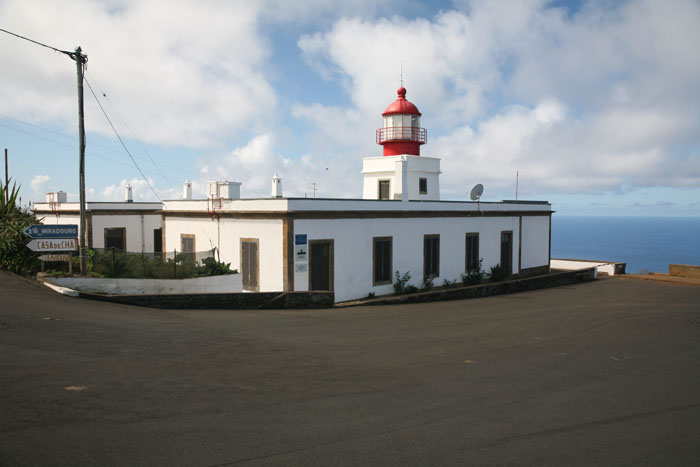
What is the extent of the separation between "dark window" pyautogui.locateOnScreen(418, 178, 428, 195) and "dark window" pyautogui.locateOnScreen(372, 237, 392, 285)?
25.8 feet

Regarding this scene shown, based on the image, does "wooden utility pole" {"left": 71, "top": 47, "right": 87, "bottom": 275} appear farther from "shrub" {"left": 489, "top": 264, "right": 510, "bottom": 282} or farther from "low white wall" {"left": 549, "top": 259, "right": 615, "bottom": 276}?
"low white wall" {"left": 549, "top": 259, "right": 615, "bottom": 276}

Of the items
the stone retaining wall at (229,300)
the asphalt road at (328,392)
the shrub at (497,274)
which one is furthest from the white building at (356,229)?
the asphalt road at (328,392)

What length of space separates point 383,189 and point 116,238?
1450 centimetres

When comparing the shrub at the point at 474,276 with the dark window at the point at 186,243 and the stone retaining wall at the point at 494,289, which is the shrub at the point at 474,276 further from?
the dark window at the point at 186,243

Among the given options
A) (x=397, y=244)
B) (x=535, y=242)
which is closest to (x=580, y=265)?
(x=535, y=242)

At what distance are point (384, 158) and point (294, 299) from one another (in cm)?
1241

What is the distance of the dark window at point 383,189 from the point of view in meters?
25.6

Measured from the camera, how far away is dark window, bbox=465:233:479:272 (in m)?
22.5

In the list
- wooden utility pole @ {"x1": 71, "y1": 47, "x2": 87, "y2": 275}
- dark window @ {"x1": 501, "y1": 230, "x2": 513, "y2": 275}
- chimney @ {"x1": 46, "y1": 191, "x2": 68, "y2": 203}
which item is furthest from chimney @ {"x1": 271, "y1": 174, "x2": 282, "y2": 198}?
chimney @ {"x1": 46, "y1": 191, "x2": 68, "y2": 203}

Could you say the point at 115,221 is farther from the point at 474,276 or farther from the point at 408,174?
the point at 474,276

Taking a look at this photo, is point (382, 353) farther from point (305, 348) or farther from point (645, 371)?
point (645, 371)

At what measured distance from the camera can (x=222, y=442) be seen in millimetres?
4715

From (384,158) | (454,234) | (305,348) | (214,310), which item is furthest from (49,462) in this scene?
(384,158)

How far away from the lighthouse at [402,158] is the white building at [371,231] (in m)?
0.05
